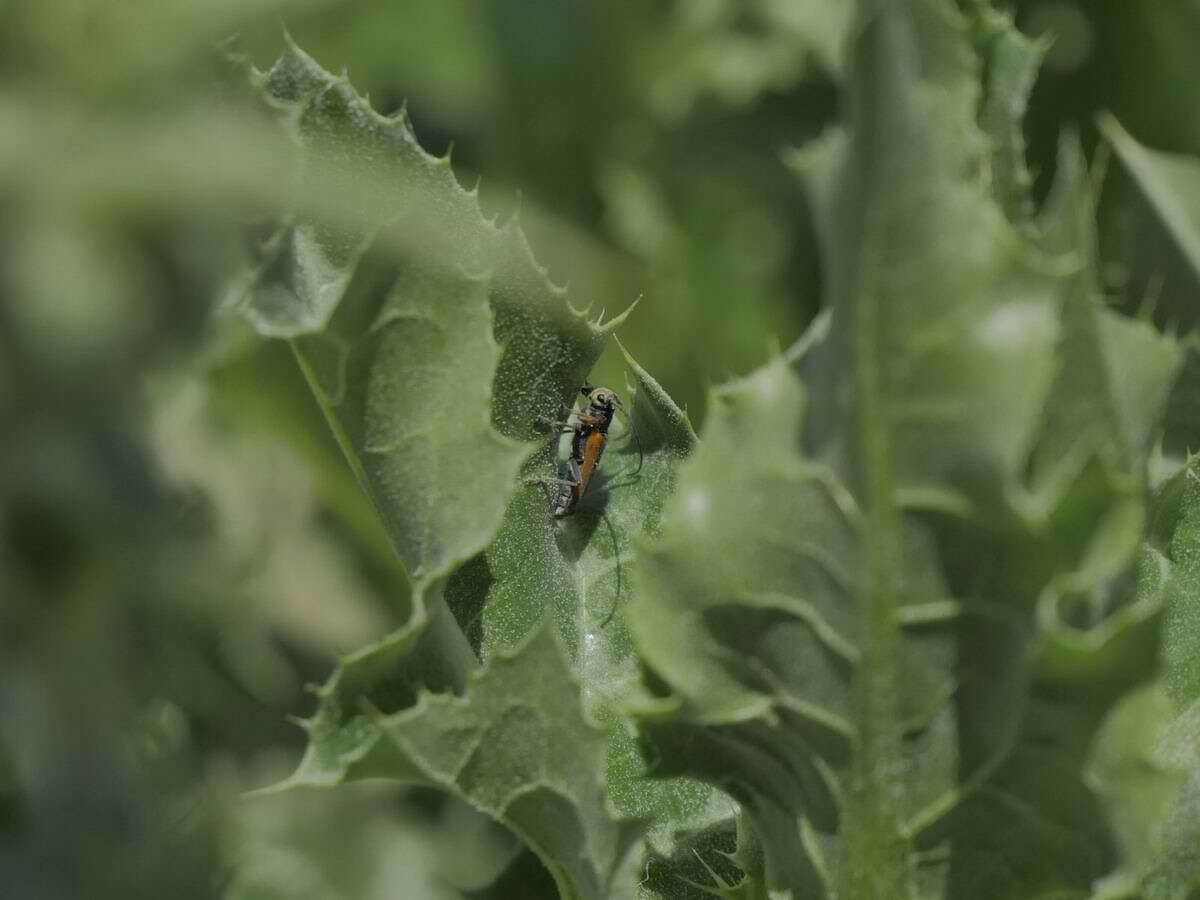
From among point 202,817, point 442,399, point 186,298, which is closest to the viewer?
point 202,817

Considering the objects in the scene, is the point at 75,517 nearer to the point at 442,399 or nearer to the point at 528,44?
the point at 442,399

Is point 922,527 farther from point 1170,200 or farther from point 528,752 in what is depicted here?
point 1170,200

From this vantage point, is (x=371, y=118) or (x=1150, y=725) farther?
(x=371, y=118)

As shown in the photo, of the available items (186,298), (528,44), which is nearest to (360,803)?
(186,298)

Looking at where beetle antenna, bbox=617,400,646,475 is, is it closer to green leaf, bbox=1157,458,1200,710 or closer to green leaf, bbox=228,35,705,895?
green leaf, bbox=228,35,705,895

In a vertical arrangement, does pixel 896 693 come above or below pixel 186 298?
above

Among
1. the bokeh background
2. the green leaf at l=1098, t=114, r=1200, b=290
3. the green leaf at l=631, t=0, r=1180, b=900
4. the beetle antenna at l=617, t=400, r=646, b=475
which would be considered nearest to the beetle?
the beetle antenna at l=617, t=400, r=646, b=475

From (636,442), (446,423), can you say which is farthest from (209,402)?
(636,442)
